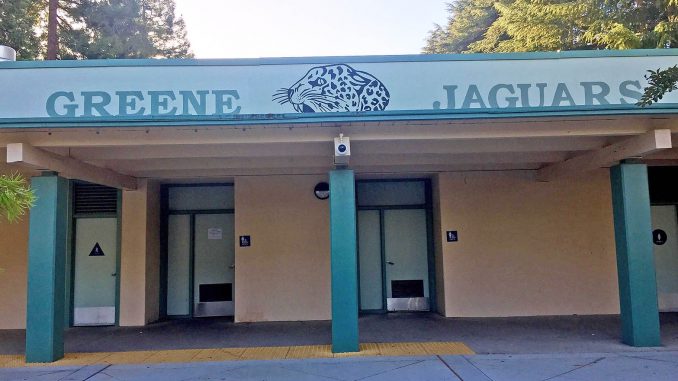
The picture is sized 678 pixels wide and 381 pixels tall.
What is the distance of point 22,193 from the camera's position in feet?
11.1

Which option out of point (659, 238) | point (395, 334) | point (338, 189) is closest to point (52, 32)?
point (338, 189)

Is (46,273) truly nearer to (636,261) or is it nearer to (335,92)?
(335,92)

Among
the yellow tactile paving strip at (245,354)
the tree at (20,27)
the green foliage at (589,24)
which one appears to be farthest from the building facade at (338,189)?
the tree at (20,27)

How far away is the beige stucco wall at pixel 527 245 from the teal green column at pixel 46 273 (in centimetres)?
636

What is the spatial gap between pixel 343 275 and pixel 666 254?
6991 mm

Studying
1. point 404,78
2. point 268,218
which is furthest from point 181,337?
point 404,78

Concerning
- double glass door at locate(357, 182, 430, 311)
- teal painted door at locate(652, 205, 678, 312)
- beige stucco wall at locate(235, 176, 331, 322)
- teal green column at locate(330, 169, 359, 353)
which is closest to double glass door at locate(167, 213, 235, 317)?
beige stucco wall at locate(235, 176, 331, 322)

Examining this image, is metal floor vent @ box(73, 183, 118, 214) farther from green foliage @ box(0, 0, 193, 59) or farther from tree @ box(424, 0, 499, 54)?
tree @ box(424, 0, 499, 54)

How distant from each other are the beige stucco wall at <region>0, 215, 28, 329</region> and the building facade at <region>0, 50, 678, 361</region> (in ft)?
0.11

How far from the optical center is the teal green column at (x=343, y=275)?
6.90m

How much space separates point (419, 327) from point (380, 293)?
5.20 ft

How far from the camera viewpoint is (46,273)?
6879 millimetres

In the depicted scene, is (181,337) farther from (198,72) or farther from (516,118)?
(516,118)

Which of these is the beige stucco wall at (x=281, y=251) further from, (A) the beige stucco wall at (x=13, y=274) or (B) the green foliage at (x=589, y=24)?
(B) the green foliage at (x=589, y=24)
